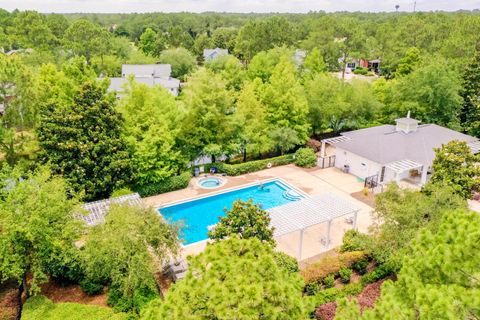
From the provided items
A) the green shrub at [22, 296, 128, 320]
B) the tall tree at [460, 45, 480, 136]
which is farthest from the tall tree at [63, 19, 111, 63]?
the green shrub at [22, 296, 128, 320]

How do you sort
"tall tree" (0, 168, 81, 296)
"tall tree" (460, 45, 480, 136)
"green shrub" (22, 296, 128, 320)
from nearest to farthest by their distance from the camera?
"green shrub" (22, 296, 128, 320), "tall tree" (0, 168, 81, 296), "tall tree" (460, 45, 480, 136)

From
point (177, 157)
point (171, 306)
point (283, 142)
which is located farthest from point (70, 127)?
point (171, 306)

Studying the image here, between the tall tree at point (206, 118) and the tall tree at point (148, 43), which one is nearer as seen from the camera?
the tall tree at point (206, 118)

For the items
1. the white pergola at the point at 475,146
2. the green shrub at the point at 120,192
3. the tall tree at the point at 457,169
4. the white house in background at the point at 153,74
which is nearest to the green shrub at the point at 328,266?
the tall tree at the point at 457,169

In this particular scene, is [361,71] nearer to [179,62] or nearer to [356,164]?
[179,62]

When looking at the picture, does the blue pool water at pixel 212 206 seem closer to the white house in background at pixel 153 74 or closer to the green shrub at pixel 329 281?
the green shrub at pixel 329 281

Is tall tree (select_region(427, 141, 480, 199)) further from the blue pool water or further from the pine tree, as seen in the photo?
the pine tree
